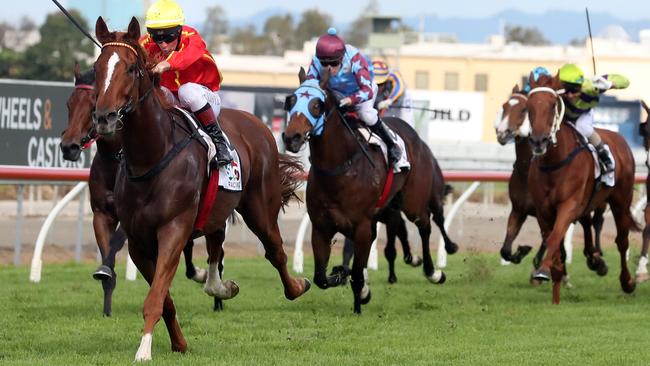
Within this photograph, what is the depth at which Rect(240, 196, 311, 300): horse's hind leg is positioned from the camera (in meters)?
8.43

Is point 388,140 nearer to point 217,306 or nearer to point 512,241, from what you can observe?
point 217,306

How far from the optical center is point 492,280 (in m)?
12.6

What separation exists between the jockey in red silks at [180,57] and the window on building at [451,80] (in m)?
60.7

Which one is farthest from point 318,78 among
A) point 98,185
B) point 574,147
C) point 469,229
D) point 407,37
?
point 407,37

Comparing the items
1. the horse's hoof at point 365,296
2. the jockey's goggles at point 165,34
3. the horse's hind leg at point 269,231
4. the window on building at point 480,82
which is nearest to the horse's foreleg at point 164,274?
the jockey's goggles at point 165,34

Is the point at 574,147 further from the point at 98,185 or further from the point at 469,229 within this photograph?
the point at 469,229

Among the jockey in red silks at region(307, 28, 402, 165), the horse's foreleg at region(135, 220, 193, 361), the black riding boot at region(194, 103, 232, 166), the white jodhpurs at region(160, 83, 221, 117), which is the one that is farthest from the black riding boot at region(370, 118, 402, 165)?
the horse's foreleg at region(135, 220, 193, 361)

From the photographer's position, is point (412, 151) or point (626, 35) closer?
point (412, 151)

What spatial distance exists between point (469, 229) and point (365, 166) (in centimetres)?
1028

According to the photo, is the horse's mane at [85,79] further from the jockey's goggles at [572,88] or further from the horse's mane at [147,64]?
the jockey's goggles at [572,88]

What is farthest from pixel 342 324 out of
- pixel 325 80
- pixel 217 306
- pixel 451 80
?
pixel 451 80

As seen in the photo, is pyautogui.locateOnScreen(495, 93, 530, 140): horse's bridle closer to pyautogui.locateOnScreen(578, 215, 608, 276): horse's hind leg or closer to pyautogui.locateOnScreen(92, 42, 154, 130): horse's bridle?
pyautogui.locateOnScreen(578, 215, 608, 276): horse's hind leg

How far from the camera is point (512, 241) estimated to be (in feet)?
38.6

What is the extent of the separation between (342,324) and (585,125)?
3.32m
